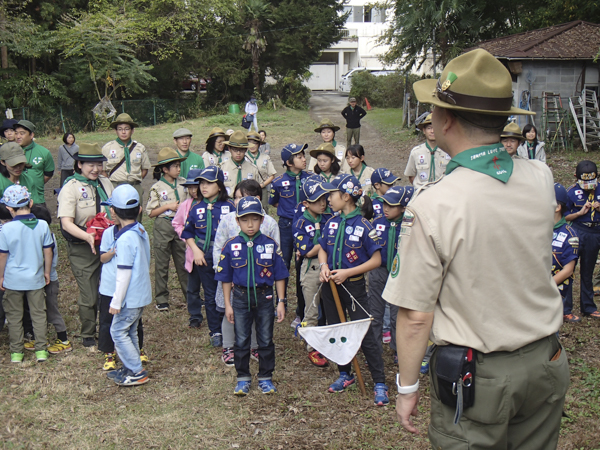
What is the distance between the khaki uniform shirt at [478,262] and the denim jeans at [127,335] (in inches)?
144

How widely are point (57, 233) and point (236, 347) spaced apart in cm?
692

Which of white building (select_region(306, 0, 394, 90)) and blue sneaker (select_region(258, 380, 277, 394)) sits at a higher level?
white building (select_region(306, 0, 394, 90))

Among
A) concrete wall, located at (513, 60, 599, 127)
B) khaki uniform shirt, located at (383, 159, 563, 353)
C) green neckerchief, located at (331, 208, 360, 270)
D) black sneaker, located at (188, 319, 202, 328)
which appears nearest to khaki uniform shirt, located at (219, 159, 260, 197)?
black sneaker, located at (188, 319, 202, 328)

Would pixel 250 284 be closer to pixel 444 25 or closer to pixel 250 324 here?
pixel 250 324

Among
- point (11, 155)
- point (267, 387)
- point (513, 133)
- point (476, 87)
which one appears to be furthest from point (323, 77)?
point (476, 87)

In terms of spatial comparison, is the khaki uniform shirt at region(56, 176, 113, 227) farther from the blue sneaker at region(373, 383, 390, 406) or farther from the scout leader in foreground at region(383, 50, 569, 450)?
the scout leader in foreground at region(383, 50, 569, 450)

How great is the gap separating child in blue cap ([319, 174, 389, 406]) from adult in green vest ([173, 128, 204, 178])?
3.26 meters

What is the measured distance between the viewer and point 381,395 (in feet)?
16.5

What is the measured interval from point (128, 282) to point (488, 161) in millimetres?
3852

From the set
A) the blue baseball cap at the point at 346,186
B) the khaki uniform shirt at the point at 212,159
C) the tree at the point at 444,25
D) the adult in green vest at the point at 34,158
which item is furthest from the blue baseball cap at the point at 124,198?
the tree at the point at 444,25

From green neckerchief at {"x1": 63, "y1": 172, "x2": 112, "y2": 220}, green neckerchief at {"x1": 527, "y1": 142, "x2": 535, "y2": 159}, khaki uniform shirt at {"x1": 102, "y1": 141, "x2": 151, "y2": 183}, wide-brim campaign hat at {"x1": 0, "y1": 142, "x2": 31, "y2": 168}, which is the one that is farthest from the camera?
green neckerchief at {"x1": 527, "y1": 142, "x2": 535, "y2": 159}

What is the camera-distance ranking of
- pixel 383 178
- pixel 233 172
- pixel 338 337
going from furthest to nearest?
pixel 233 172 < pixel 383 178 < pixel 338 337

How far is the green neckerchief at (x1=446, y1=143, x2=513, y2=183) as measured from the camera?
232cm

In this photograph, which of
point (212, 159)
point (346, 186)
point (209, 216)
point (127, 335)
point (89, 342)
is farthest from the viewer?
point (212, 159)
